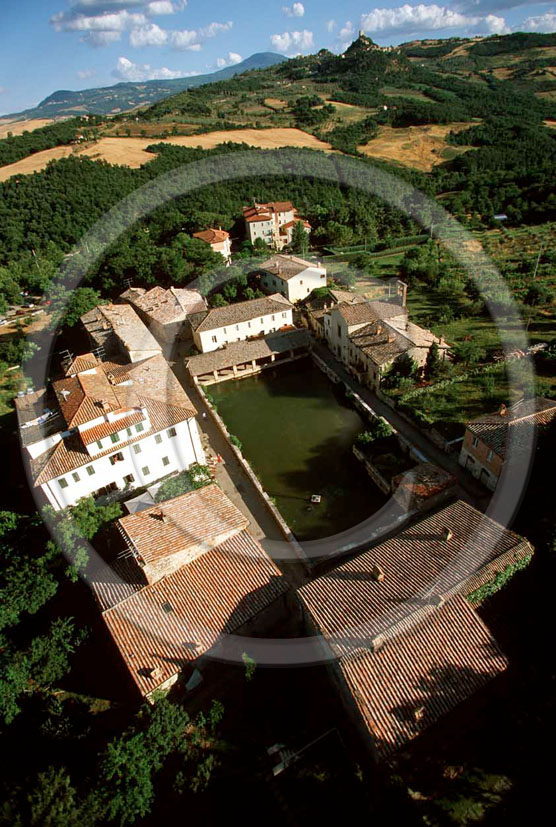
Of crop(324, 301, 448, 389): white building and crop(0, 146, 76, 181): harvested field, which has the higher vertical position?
crop(0, 146, 76, 181): harvested field

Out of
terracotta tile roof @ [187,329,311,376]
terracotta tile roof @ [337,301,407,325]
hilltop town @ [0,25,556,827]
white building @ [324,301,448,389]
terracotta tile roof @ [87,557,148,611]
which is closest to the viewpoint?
hilltop town @ [0,25,556,827]

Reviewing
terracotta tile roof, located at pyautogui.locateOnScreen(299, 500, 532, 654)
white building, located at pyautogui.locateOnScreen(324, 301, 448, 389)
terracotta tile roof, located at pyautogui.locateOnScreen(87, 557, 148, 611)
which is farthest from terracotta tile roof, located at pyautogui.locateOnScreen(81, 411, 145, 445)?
white building, located at pyautogui.locateOnScreen(324, 301, 448, 389)

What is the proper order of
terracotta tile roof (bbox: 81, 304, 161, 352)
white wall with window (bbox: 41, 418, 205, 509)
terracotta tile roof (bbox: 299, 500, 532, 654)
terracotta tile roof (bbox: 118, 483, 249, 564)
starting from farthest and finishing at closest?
1. terracotta tile roof (bbox: 81, 304, 161, 352)
2. white wall with window (bbox: 41, 418, 205, 509)
3. terracotta tile roof (bbox: 118, 483, 249, 564)
4. terracotta tile roof (bbox: 299, 500, 532, 654)

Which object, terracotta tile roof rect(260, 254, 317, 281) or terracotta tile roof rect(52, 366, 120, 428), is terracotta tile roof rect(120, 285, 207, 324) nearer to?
terracotta tile roof rect(260, 254, 317, 281)

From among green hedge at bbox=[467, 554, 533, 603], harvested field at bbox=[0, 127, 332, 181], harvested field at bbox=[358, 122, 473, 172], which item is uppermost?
harvested field at bbox=[0, 127, 332, 181]

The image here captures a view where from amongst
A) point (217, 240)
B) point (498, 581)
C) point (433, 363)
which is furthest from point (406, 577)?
point (217, 240)

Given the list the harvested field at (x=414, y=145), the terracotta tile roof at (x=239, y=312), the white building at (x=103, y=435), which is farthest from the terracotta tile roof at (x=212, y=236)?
the harvested field at (x=414, y=145)
